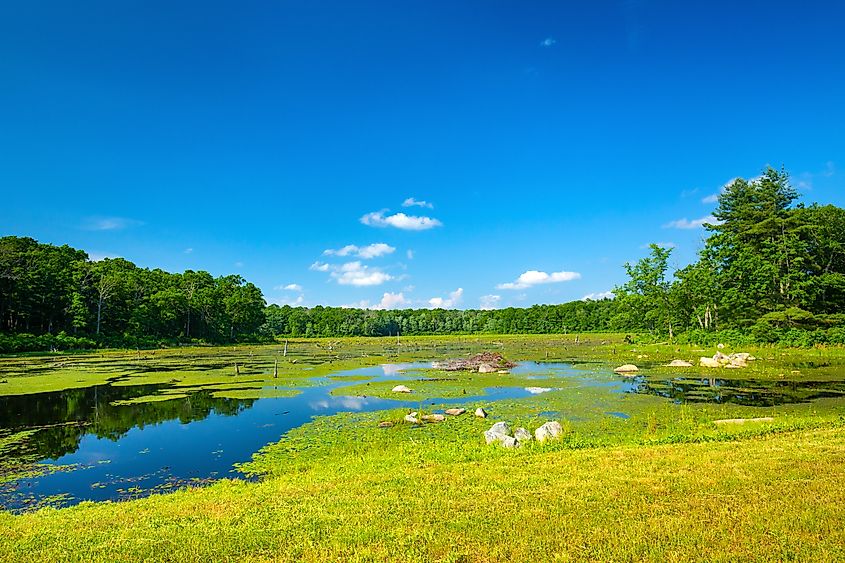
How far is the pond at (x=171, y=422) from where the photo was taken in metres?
13.4

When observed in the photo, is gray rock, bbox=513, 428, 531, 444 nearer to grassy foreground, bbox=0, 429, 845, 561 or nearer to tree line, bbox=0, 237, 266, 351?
grassy foreground, bbox=0, 429, 845, 561

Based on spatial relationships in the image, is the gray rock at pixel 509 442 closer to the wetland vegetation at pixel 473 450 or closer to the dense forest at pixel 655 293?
the wetland vegetation at pixel 473 450

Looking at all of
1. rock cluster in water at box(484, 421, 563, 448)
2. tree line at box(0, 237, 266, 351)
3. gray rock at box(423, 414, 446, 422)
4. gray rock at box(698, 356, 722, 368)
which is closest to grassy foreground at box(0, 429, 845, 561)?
rock cluster in water at box(484, 421, 563, 448)

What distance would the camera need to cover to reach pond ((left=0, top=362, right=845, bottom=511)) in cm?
1344

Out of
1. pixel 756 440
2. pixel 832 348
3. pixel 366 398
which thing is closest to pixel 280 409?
pixel 366 398

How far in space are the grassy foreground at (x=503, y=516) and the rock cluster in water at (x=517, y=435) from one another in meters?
2.26

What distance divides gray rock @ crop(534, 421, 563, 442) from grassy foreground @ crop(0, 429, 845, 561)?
9.30 ft

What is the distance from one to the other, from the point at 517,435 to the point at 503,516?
693 centimetres

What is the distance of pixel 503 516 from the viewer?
7609 mm

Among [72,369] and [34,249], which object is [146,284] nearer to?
[34,249]

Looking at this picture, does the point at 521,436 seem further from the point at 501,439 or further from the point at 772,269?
the point at 772,269

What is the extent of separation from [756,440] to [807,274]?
1809 inches

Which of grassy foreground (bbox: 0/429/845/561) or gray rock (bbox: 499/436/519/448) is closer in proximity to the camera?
grassy foreground (bbox: 0/429/845/561)

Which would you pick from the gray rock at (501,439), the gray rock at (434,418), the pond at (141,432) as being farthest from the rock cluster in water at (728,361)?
the gray rock at (501,439)
